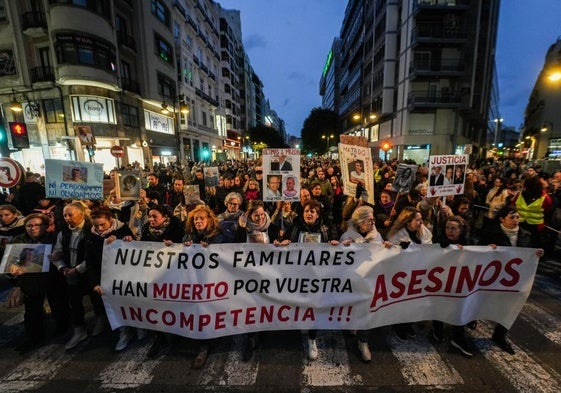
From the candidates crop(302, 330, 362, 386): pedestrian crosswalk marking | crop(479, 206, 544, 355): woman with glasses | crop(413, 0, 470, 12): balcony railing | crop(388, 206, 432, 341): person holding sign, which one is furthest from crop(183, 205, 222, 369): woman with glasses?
crop(413, 0, 470, 12): balcony railing

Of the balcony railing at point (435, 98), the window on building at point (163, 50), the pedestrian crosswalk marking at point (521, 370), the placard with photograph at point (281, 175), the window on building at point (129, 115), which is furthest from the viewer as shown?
the balcony railing at point (435, 98)

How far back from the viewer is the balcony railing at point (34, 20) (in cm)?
1938

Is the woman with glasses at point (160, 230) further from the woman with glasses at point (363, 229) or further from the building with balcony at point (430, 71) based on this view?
the building with balcony at point (430, 71)

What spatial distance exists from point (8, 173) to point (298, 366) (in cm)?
770

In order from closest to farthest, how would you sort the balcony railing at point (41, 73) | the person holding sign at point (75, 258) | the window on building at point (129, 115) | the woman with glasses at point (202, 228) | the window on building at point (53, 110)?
the person holding sign at point (75, 258) → the woman with glasses at point (202, 228) → the balcony railing at point (41, 73) → the window on building at point (53, 110) → the window on building at point (129, 115)

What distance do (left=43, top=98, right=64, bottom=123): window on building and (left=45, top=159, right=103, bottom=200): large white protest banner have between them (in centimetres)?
2068

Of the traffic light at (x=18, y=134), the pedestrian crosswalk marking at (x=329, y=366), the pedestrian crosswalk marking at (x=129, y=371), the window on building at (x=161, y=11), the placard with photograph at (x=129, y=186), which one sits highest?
the window on building at (x=161, y=11)

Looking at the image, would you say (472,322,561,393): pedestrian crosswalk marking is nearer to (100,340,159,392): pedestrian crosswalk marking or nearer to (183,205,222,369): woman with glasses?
(183,205,222,369): woman with glasses

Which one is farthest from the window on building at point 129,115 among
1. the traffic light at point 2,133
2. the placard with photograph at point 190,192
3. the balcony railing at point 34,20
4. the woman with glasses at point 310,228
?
the woman with glasses at point 310,228

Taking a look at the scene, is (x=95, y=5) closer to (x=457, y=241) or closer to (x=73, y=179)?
(x=73, y=179)

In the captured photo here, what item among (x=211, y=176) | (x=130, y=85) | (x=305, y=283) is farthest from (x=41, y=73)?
(x=305, y=283)

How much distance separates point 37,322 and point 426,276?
197 inches

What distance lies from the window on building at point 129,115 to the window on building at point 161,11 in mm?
10520

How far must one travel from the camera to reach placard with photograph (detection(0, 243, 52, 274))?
3.27m
